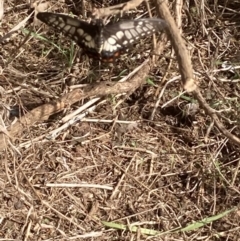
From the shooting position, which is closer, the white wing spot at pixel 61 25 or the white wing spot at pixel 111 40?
the white wing spot at pixel 111 40

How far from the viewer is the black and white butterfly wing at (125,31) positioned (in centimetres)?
236

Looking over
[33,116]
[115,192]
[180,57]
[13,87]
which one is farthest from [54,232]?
[180,57]

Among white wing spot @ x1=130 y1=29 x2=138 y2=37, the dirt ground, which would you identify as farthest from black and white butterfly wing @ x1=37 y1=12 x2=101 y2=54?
the dirt ground

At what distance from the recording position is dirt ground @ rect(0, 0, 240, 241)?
278 cm

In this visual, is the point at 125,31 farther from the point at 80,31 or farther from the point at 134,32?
the point at 80,31

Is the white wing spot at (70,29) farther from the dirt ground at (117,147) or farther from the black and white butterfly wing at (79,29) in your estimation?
the dirt ground at (117,147)

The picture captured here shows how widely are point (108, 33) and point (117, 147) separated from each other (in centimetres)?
80

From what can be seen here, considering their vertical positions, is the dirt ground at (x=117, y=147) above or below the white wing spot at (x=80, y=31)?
below

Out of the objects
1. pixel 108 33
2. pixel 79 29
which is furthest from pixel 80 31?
pixel 108 33

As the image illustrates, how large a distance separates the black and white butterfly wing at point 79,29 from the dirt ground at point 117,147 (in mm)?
259

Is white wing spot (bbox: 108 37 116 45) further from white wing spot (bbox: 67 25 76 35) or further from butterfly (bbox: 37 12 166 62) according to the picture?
white wing spot (bbox: 67 25 76 35)

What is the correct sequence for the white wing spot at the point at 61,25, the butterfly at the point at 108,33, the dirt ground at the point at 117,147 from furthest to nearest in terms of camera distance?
the dirt ground at the point at 117,147 < the white wing spot at the point at 61,25 < the butterfly at the point at 108,33

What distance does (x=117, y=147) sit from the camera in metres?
2.99

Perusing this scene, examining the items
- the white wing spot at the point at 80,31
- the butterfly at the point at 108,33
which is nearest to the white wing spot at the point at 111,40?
the butterfly at the point at 108,33
